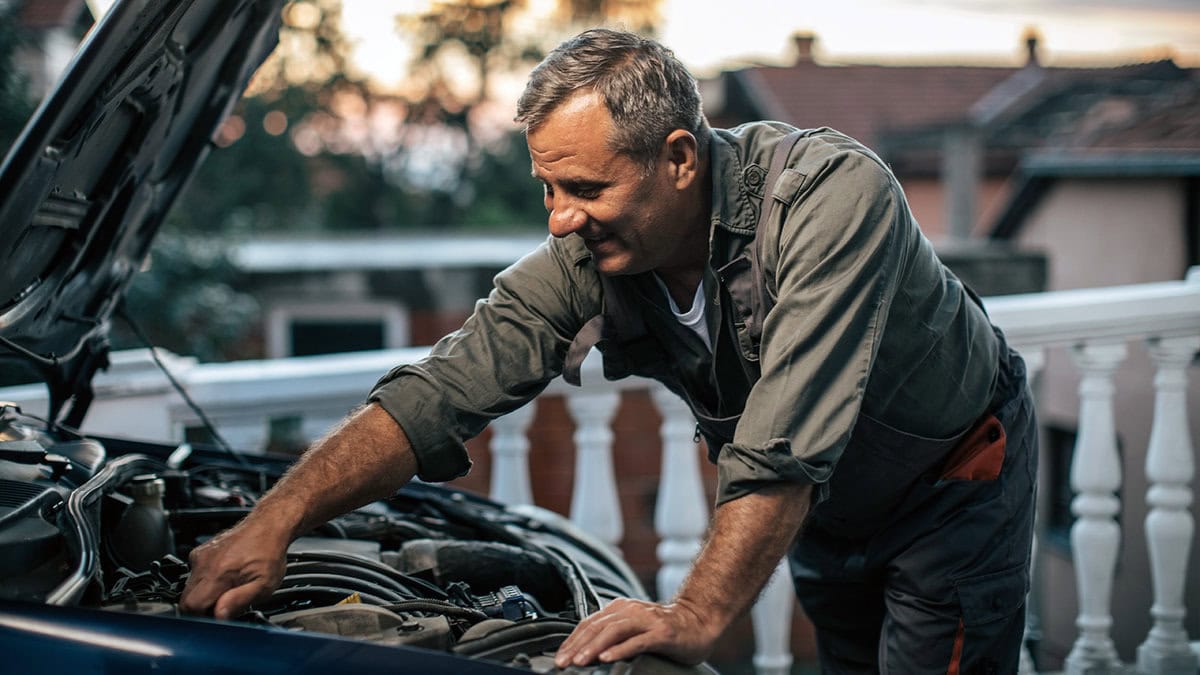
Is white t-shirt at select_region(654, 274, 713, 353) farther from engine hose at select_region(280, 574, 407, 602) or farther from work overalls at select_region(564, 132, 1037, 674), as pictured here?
engine hose at select_region(280, 574, 407, 602)

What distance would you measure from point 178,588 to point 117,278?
1.09 meters

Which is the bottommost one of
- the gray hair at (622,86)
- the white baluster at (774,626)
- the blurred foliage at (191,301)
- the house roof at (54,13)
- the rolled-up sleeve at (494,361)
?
the white baluster at (774,626)

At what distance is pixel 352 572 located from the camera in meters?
2.02

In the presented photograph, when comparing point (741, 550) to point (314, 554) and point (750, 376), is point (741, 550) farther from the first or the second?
point (314, 554)

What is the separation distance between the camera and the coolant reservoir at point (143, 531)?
208 centimetres

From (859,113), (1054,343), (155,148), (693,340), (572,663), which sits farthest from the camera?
(859,113)

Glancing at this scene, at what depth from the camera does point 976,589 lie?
228 cm

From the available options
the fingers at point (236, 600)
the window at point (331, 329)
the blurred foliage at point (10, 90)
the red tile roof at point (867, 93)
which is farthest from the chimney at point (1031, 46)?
the fingers at point (236, 600)

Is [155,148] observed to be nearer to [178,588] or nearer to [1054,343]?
[178,588]

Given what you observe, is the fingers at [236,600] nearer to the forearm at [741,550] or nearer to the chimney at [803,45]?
the forearm at [741,550]

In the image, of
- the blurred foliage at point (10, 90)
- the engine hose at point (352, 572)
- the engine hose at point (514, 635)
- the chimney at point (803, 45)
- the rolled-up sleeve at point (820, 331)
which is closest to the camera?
the engine hose at point (514, 635)

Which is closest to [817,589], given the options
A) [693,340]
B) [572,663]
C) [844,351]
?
[693,340]

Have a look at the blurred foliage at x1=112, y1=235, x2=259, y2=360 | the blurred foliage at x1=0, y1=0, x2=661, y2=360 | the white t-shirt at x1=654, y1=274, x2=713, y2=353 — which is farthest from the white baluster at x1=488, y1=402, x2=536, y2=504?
the blurred foliage at x1=0, y1=0, x2=661, y2=360

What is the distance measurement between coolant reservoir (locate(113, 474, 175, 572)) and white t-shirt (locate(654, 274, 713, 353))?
1.00m
